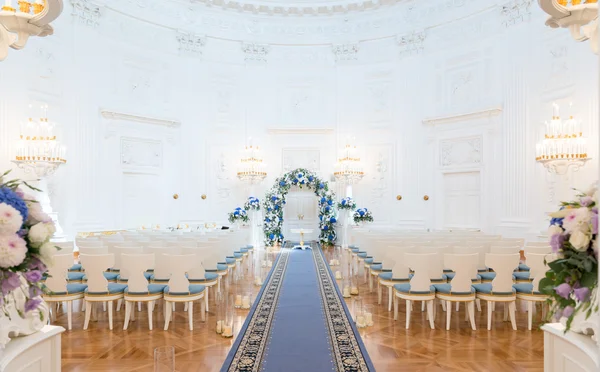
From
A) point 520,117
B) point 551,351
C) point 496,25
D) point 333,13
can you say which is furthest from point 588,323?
point 333,13

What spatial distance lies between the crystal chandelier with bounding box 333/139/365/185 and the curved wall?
98cm

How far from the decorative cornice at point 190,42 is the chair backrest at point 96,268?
1235cm

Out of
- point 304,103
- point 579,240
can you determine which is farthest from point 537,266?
point 304,103

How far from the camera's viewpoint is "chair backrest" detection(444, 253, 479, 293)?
5.46 m

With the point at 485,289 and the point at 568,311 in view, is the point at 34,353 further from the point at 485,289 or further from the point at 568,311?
the point at 485,289

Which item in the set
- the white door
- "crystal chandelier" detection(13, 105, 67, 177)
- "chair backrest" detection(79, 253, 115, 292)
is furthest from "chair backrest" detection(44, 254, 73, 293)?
the white door

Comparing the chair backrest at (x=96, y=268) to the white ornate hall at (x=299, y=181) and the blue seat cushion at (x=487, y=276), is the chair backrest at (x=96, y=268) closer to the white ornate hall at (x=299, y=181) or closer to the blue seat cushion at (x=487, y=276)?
the white ornate hall at (x=299, y=181)

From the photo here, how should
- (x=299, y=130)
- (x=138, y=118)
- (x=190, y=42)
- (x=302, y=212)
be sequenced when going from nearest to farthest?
(x=138, y=118)
(x=190, y=42)
(x=299, y=130)
(x=302, y=212)

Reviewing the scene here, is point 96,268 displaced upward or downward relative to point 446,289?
upward

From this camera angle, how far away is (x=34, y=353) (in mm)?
2582

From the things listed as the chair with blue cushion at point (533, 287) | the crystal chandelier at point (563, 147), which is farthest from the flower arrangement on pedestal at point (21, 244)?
the crystal chandelier at point (563, 147)

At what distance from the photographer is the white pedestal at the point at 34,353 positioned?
7.56ft

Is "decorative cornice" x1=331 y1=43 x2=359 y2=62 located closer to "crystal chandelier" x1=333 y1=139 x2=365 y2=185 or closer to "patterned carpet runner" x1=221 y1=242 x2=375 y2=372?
"crystal chandelier" x1=333 y1=139 x2=365 y2=185

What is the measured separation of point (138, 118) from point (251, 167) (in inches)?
172
